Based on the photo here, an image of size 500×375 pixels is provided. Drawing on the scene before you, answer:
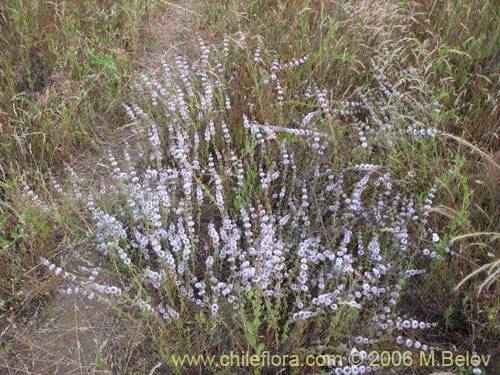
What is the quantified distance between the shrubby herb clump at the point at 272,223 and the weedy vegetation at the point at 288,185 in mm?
16

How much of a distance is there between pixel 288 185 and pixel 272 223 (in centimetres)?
49

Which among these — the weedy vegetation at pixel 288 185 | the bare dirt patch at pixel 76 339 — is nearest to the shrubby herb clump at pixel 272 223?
the weedy vegetation at pixel 288 185

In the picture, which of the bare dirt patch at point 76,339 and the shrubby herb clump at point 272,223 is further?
the bare dirt patch at point 76,339

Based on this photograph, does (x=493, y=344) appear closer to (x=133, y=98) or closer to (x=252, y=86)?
(x=252, y=86)

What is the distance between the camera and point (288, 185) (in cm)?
307

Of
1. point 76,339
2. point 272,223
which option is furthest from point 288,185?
point 76,339

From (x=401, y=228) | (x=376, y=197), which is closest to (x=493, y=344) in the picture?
(x=401, y=228)

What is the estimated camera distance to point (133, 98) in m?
3.71

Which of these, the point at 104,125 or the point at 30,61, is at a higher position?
the point at 30,61

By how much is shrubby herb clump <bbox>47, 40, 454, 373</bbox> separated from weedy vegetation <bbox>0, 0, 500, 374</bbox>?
0.05ft

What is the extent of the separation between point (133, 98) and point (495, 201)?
8.31 ft

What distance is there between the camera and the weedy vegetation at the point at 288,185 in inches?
92.3

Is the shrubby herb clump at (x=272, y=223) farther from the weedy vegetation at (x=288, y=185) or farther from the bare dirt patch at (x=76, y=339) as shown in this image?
the bare dirt patch at (x=76, y=339)

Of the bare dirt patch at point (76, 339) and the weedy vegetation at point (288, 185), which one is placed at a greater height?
the weedy vegetation at point (288, 185)
